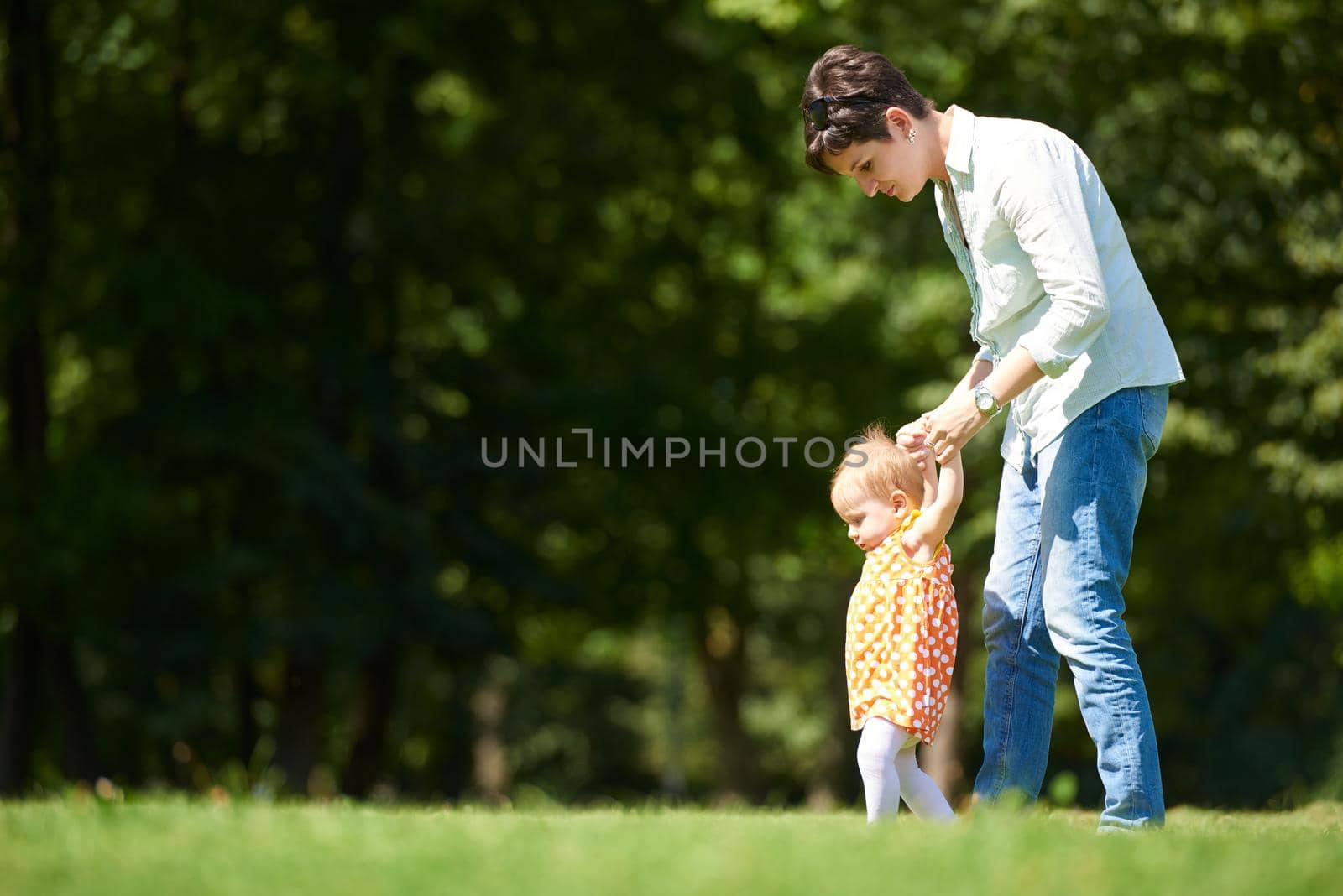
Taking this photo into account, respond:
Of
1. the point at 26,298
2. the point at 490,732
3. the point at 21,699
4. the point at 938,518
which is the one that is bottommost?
the point at 490,732

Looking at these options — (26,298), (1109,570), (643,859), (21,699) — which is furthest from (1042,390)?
(21,699)

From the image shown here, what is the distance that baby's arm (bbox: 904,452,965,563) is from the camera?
13.6 feet

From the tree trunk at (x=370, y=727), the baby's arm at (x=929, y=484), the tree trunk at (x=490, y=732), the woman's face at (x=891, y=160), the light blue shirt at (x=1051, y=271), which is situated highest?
the woman's face at (x=891, y=160)

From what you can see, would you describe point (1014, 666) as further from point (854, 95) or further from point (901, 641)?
point (854, 95)

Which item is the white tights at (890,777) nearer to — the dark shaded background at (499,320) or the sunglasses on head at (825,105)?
the sunglasses on head at (825,105)

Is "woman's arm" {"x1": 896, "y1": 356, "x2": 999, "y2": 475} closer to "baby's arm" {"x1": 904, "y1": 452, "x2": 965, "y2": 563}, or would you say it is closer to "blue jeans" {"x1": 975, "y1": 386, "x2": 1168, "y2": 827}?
"baby's arm" {"x1": 904, "y1": 452, "x2": 965, "y2": 563}

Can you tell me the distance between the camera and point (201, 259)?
46.3 feet

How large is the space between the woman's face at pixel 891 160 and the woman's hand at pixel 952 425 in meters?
0.62

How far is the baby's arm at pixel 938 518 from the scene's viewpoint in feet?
13.6

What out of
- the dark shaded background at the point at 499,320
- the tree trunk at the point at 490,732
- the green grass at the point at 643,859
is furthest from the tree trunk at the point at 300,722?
the tree trunk at the point at 490,732

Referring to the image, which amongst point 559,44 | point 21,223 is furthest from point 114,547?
point 559,44

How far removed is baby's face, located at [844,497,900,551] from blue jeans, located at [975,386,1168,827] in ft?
1.12

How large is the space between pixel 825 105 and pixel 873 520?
49.1 inches

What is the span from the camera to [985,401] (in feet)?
12.3
